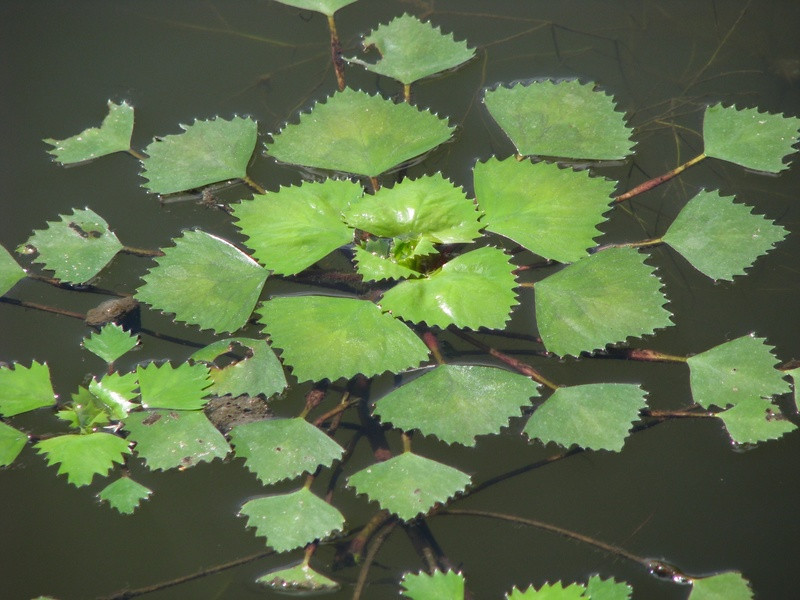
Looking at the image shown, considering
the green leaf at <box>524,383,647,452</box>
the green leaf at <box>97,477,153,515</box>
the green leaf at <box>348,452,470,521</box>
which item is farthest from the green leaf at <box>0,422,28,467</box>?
the green leaf at <box>524,383,647,452</box>

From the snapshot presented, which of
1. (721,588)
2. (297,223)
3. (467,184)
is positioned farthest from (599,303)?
(297,223)

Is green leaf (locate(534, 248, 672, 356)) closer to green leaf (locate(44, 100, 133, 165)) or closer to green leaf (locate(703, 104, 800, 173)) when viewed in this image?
green leaf (locate(703, 104, 800, 173))

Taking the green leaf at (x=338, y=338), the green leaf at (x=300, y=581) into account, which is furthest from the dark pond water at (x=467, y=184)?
the green leaf at (x=338, y=338)

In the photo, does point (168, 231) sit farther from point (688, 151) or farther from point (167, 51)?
point (688, 151)

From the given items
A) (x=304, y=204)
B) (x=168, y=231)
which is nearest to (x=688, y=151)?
(x=304, y=204)

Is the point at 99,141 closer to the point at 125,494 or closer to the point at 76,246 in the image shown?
the point at 76,246

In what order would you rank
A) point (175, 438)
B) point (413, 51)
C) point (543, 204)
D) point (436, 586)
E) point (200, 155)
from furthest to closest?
point (413, 51)
point (200, 155)
point (543, 204)
point (175, 438)
point (436, 586)
